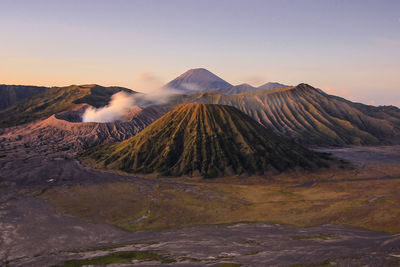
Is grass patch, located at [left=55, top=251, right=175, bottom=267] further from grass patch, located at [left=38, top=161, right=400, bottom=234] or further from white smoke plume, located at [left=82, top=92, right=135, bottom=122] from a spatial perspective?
white smoke plume, located at [left=82, top=92, right=135, bottom=122]

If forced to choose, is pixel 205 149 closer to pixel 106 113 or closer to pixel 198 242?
pixel 198 242

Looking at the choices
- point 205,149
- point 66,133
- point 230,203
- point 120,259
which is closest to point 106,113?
point 66,133

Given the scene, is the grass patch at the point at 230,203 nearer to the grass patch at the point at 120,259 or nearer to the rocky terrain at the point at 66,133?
the grass patch at the point at 120,259

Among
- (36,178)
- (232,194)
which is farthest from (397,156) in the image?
(36,178)

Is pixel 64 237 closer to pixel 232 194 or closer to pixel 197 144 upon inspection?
pixel 232 194

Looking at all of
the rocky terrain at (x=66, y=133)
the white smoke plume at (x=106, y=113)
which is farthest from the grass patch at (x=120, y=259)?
the white smoke plume at (x=106, y=113)

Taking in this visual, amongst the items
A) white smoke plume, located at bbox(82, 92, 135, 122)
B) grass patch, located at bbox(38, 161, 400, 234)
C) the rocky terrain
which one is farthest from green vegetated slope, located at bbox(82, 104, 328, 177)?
white smoke plume, located at bbox(82, 92, 135, 122)
